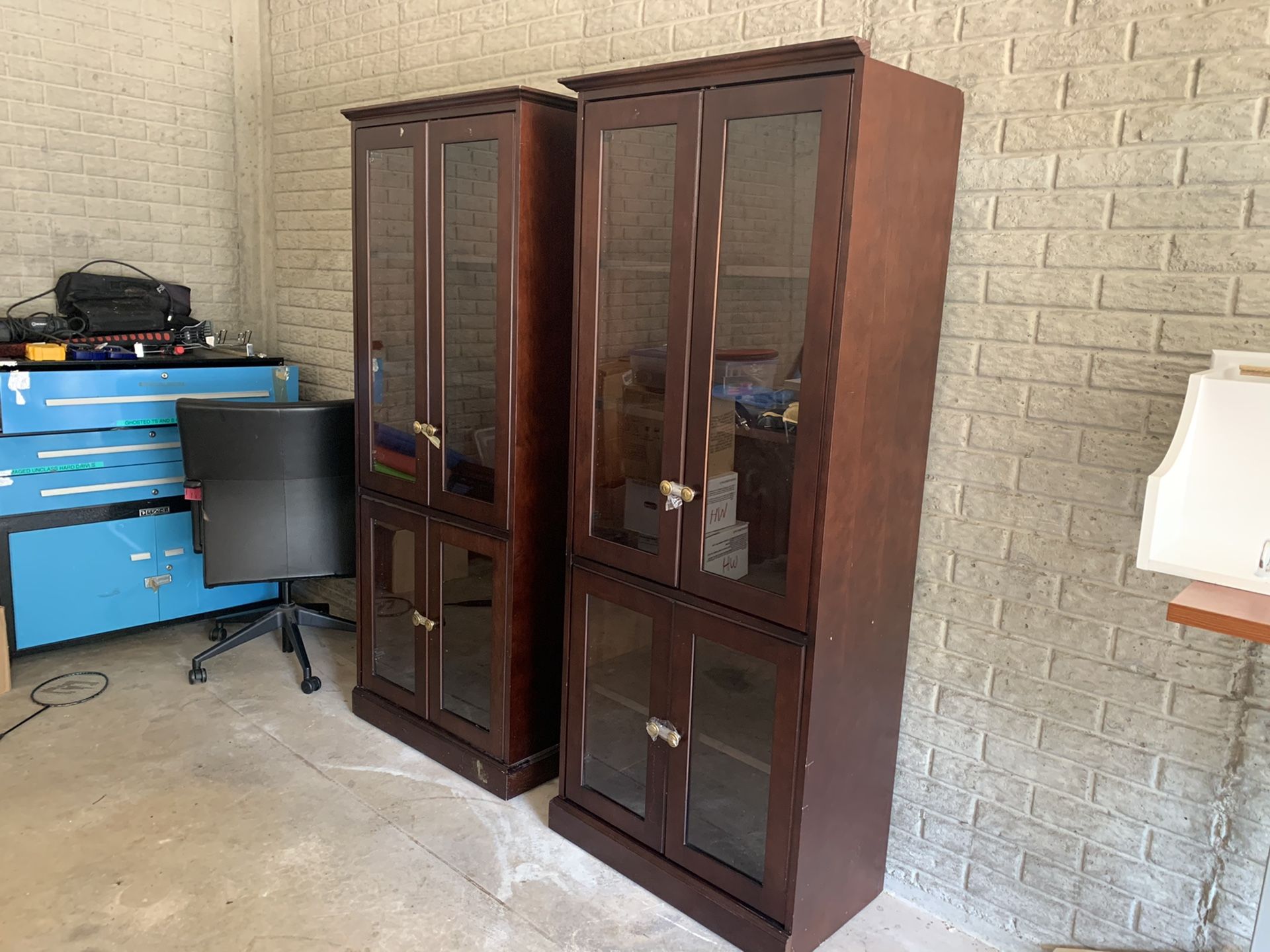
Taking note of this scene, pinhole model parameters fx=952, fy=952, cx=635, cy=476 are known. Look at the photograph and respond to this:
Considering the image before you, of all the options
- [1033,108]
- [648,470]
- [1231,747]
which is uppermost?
[1033,108]

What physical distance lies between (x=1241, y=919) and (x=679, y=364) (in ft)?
5.13

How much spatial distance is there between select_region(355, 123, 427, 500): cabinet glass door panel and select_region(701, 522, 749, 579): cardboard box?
3.50ft

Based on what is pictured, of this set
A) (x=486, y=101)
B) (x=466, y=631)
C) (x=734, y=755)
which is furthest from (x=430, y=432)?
(x=734, y=755)

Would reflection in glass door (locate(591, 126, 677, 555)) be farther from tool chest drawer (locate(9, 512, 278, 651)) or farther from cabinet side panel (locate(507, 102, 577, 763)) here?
tool chest drawer (locate(9, 512, 278, 651))

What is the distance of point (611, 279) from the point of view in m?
2.23

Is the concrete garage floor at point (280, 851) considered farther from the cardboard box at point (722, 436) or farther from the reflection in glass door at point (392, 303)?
the cardboard box at point (722, 436)

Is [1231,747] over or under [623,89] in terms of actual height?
under

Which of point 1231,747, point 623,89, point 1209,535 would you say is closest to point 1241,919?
point 1231,747

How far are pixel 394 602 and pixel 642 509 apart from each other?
1.17 metres

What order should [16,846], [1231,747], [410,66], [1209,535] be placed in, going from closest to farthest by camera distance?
[1209,535]
[1231,747]
[16,846]
[410,66]

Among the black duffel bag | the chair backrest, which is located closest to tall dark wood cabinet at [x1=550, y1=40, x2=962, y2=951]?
the chair backrest

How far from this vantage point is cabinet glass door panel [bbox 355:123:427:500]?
2.70 m

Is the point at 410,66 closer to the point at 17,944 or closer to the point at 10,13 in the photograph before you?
the point at 10,13

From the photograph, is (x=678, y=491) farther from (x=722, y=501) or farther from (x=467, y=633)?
(x=467, y=633)
